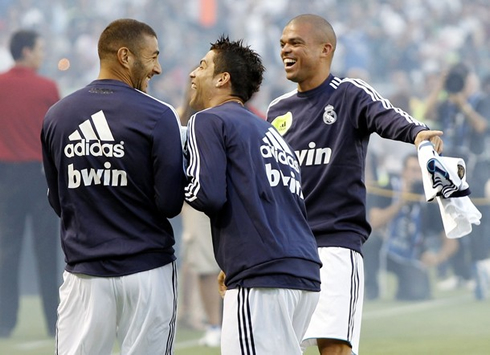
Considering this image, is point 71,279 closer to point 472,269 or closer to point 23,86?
point 23,86

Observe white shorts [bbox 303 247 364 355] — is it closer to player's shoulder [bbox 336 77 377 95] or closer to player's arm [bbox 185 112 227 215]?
player's shoulder [bbox 336 77 377 95]

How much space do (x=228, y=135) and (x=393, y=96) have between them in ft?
21.4

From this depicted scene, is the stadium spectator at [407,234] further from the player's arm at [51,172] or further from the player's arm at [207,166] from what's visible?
the player's arm at [207,166]

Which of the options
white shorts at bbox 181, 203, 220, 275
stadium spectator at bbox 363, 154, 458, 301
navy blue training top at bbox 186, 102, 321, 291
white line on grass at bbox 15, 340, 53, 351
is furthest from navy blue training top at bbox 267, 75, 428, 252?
stadium spectator at bbox 363, 154, 458, 301

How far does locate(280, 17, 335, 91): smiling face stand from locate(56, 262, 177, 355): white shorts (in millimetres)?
1437

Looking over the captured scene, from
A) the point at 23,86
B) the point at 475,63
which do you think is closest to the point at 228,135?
the point at 23,86

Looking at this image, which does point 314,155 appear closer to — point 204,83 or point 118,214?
point 204,83

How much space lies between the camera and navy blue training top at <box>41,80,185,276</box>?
13.2ft

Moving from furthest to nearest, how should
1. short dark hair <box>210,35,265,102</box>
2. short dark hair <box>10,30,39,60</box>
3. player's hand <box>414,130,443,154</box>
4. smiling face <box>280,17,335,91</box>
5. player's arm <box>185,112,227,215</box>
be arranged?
short dark hair <box>10,30,39,60</box> < smiling face <box>280,17,335,91</box> < player's hand <box>414,130,443,154</box> < short dark hair <box>210,35,265,102</box> < player's arm <box>185,112,227,215</box>

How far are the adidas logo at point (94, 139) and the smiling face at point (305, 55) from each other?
134 centimetres

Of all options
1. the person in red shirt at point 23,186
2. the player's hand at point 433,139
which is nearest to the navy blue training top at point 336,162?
the player's hand at point 433,139

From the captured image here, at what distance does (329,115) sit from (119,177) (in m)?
1.36

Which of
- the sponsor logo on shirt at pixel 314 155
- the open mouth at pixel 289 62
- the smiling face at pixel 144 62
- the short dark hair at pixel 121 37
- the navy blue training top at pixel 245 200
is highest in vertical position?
the open mouth at pixel 289 62

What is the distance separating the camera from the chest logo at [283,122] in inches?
202
